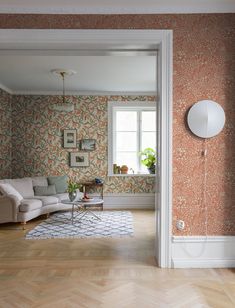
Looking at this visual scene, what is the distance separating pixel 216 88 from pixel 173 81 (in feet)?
1.60

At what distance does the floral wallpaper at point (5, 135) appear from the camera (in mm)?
7418

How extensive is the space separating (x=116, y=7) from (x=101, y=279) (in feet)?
9.51

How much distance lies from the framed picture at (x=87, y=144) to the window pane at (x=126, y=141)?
2.10 feet

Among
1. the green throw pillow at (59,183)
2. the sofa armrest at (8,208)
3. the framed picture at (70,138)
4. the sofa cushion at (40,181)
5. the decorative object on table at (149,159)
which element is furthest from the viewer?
the framed picture at (70,138)

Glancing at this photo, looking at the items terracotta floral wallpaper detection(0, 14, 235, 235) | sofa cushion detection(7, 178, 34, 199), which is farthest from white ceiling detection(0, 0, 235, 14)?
sofa cushion detection(7, 178, 34, 199)

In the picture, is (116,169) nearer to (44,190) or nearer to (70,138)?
(70,138)

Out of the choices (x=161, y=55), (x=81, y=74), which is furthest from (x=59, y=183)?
(x=161, y=55)

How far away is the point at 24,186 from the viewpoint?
695 cm

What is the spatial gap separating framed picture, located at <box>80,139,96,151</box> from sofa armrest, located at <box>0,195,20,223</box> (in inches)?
104

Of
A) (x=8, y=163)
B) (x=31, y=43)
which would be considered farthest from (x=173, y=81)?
(x=8, y=163)

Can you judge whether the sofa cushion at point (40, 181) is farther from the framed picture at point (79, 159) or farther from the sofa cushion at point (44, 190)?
the framed picture at point (79, 159)

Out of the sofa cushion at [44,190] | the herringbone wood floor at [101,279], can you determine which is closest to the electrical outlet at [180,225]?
the herringbone wood floor at [101,279]

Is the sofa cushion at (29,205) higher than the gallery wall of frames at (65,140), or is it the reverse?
the gallery wall of frames at (65,140)

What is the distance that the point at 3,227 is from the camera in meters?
5.91
